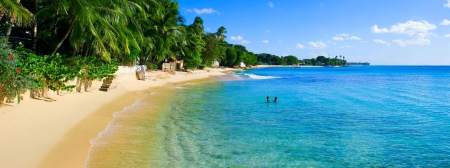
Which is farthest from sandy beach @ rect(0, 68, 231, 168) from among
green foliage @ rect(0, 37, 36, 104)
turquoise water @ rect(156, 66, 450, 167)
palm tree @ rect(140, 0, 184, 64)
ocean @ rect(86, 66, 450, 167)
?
palm tree @ rect(140, 0, 184, 64)

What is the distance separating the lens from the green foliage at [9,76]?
316 inches

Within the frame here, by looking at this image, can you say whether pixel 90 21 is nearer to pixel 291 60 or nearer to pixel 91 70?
pixel 91 70

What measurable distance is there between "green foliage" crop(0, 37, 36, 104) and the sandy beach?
586mm

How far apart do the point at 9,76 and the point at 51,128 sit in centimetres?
180

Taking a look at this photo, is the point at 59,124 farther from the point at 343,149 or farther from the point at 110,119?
the point at 343,149

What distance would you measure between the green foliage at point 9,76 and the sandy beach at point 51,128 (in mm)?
586

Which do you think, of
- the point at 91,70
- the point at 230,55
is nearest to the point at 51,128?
the point at 91,70

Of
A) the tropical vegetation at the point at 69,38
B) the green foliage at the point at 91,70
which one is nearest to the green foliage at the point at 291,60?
the tropical vegetation at the point at 69,38

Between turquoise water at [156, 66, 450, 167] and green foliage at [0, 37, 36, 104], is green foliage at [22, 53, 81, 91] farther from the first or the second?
turquoise water at [156, 66, 450, 167]

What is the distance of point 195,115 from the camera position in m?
12.5

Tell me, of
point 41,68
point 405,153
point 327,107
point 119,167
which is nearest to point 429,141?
point 405,153

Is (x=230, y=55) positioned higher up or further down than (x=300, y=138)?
higher up

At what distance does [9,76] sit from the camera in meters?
8.41

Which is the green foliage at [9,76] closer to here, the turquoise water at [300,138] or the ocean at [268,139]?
the ocean at [268,139]
